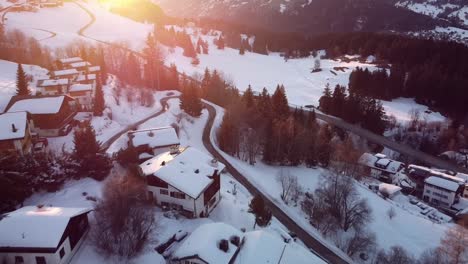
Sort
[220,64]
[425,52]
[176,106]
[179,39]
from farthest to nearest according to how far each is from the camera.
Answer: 1. [179,39]
2. [220,64]
3. [425,52]
4. [176,106]

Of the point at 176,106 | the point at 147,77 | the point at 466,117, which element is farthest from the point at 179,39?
the point at 466,117

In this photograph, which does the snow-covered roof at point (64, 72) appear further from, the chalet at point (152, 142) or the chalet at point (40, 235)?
the chalet at point (40, 235)

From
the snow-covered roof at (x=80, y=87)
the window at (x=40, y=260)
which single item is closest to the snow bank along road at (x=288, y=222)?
the snow-covered roof at (x=80, y=87)

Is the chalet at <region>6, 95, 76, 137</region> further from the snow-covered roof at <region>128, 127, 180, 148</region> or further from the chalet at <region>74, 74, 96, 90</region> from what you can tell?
the chalet at <region>74, 74, 96, 90</region>

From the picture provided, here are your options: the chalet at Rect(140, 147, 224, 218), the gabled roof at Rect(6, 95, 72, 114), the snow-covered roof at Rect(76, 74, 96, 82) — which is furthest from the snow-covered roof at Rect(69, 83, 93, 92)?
the chalet at Rect(140, 147, 224, 218)

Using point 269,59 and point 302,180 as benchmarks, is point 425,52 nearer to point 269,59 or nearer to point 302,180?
point 269,59
